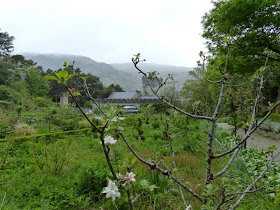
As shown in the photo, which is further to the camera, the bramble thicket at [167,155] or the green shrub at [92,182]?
the green shrub at [92,182]

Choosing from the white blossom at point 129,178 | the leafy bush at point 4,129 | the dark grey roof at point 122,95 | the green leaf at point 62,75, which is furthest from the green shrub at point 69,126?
the dark grey roof at point 122,95

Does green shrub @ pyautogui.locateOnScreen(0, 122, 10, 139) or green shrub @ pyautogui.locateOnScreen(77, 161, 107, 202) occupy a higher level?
green shrub @ pyautogui.locateOnScreen(77, 161, 107, 202)

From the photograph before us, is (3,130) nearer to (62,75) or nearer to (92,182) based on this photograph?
(92,182)

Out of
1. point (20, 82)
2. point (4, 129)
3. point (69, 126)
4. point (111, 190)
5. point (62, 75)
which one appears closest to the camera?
point (62, 75)

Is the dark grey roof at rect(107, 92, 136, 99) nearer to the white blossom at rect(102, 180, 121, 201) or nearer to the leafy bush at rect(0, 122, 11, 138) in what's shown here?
the leafy bush at rect(0, 122, 11, 138)

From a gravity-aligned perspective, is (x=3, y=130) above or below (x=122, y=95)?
above

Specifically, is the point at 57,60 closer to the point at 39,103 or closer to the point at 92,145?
the point at 39,103

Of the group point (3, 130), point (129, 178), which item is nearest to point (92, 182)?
point (129, 178)

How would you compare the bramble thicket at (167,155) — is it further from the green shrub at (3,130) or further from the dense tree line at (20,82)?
the dense tree line at (20,82)

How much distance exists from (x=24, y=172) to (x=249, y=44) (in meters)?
10.3

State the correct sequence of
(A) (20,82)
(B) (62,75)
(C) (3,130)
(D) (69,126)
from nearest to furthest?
(B) (62,75)
(C) (3,130)
(D) (69,126)
(A) (20,82)

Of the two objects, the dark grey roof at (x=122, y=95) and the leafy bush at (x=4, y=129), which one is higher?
the leafy bush at (x=4, y=129)

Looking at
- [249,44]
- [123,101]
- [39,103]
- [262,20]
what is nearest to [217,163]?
[249,44]

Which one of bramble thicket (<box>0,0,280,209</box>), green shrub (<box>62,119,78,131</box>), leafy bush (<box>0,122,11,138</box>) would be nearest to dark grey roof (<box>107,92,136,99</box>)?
bramble thicket (<box>0,0,280,209</box>)
